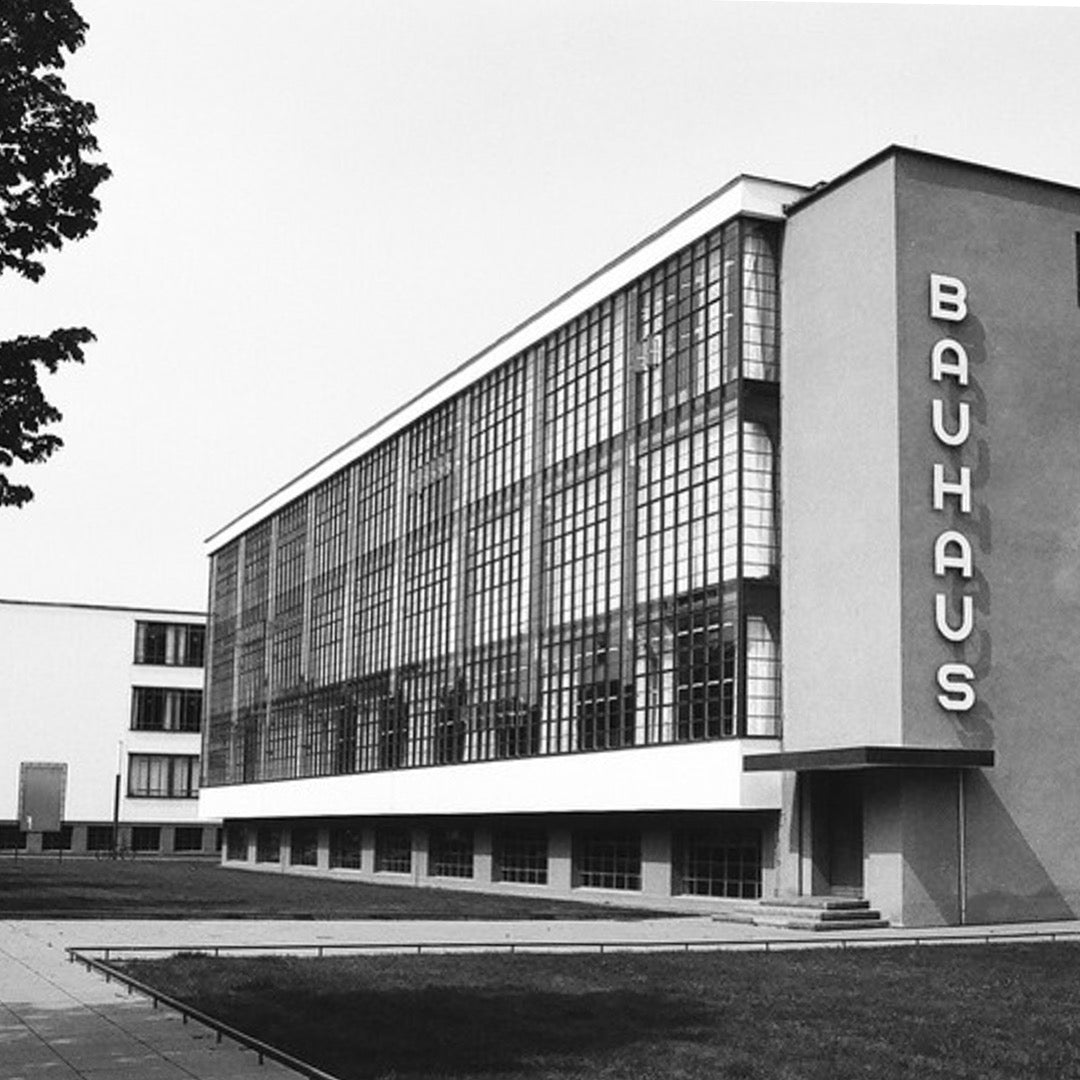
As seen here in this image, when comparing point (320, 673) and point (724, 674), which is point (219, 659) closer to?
point (320, 673)

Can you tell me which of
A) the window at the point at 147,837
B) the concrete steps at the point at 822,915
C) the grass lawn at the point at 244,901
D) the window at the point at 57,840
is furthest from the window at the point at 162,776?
the concrete steps at the point at 822,915

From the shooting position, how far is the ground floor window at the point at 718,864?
43688 millimetres

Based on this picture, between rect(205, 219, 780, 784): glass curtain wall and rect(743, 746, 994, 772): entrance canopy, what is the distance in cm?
332

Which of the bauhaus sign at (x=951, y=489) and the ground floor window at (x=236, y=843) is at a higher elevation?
the bauhaus sign at (x=951, y=489)

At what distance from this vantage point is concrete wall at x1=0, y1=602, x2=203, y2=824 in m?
115

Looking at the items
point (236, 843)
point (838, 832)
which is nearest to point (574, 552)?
point (838, 832)

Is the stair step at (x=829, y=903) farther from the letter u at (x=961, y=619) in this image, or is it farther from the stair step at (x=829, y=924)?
the letter u at (x=961, y=619)

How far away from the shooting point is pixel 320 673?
7969cm

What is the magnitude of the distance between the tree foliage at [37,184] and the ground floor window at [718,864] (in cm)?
3014

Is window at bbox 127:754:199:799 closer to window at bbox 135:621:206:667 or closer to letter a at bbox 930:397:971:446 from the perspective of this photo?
window at bbox 135:621:206:667

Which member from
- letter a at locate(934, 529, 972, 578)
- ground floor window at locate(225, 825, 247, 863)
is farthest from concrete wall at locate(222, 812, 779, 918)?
ground floor window at locate(225, 825, 247, 863)

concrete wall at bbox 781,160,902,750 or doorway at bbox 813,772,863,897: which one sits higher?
concrete wall at bbox 781,160,902,750

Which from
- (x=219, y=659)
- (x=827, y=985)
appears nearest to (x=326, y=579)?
(x=219, y=659)

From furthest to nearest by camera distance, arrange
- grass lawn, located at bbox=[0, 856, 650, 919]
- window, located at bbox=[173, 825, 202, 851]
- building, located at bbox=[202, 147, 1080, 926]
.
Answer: window, located at bbox=[173, 825, 202, 851], grass lawn, located at bbox=[0, 856, 650, 919], building, located at bbox=[202, 147, 1080, 926]
